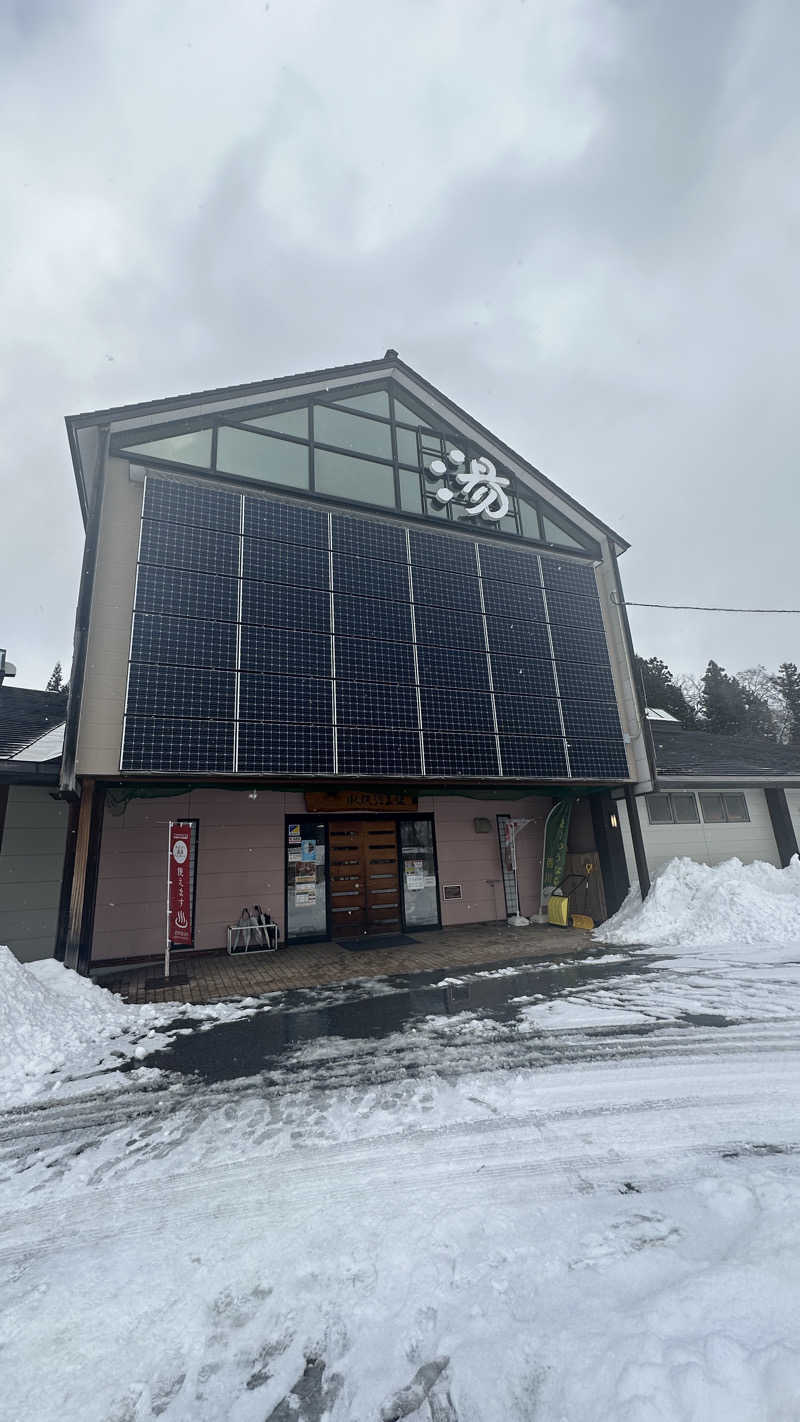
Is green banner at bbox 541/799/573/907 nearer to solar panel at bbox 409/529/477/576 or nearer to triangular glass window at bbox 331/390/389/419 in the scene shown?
solar panel at bbox 409/529/477/576

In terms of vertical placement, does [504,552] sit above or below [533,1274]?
above

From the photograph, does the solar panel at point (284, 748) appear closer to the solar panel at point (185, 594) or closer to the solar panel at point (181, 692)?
the solar panel at point (181, 692)

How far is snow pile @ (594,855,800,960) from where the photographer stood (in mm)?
9719

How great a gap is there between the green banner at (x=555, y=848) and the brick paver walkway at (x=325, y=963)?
5.21ft

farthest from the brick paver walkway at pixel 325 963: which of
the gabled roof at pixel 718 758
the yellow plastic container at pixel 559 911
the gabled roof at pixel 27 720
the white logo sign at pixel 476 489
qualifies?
the white logo sign at pixel 476 489

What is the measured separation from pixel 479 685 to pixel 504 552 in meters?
3.59

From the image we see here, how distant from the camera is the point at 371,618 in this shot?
412 inches

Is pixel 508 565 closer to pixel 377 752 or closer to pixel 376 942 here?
pixel 377 752

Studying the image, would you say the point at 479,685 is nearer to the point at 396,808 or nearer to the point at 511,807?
the point at 396,808

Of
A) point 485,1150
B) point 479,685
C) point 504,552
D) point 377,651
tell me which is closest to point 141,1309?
point 485,1150

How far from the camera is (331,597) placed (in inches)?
406

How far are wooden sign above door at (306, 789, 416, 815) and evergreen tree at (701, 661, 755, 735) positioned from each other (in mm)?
38483

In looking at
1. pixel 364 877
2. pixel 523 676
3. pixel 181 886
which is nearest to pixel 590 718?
pixel 523 676

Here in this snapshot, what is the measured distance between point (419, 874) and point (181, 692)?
7199mm
